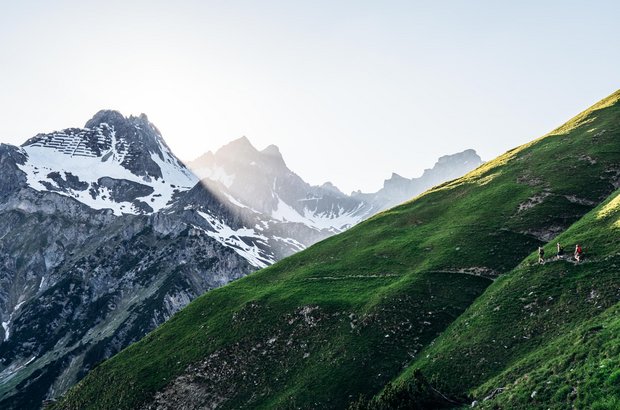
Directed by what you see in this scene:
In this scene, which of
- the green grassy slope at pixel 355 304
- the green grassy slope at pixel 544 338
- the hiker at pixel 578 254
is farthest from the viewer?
the green grassy slope at pixel 355 304

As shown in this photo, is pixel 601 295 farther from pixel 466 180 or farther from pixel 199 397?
pixel 466 180

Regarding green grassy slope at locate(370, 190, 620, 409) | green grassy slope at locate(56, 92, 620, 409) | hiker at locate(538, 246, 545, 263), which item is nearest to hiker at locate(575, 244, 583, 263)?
green grassy slope at locate(370, 190, 620, 409)

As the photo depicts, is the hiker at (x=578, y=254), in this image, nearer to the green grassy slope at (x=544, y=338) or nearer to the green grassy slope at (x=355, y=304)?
the green grassy slope at (x=544, y=338)

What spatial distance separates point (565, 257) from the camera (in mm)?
51438

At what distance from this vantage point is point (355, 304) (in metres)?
63.9

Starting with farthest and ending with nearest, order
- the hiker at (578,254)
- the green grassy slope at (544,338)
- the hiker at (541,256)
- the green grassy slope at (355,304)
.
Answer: the green grassy slope at (355,304) < the hiker at (541,256) < the hiker at (578,254) < the green grassy slope at (544,338)

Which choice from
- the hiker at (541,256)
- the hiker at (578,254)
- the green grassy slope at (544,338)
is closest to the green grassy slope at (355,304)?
the green grassy slope at (544,338)

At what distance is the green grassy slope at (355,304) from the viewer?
5450cm

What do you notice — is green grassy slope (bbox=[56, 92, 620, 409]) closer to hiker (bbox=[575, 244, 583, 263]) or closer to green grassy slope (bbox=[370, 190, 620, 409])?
green grassy slope (bbox=[370, 190, 620, 409])

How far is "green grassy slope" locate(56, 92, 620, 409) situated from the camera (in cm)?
5450

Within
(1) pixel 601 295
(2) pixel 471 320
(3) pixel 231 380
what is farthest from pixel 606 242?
(3) pixel 231 380

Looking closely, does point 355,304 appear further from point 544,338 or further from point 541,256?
point 544,338

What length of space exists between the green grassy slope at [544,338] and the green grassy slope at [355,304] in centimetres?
643

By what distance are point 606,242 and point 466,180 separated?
190ft
